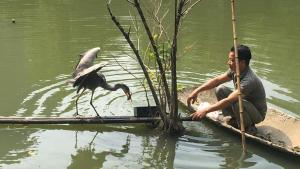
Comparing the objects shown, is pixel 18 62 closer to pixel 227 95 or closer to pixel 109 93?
pixel 109 93

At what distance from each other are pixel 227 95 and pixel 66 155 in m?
2.12

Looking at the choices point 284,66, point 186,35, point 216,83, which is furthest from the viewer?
point 186,35

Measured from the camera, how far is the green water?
618 cm

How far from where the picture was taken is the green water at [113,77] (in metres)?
6.18

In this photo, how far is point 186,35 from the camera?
42.2 ft

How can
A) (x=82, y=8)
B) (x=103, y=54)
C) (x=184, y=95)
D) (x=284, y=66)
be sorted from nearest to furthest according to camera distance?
(x=184, y=95)
(x=284, y=66)
(x=103, y=54)
(x=82, y=8)

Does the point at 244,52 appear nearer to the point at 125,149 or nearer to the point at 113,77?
the point at 125,149

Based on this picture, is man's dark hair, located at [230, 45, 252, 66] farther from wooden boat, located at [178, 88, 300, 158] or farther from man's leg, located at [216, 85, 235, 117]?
wooden boat, located at [178, 88, 300, 158]

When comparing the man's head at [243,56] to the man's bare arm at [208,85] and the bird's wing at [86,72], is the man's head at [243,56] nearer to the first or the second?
the man's bare arm at [208,85]

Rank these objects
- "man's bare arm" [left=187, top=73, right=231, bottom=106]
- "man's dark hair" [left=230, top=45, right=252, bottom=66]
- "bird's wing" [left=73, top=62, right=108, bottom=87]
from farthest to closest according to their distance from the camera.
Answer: "man's bare arm" [left=187, top=73, right=231, bottom=106]
"bird's wing" [left=73, top=62, right=108, bottom=87]
"man's dark hair" [left=230, top=45, right=252, bottom=66]

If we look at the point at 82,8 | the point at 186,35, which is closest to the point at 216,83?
the point at 186,35

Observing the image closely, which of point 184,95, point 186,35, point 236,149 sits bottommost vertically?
point 236,149

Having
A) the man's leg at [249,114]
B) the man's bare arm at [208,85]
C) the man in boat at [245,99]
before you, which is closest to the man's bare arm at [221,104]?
the man in boat at [245,99]

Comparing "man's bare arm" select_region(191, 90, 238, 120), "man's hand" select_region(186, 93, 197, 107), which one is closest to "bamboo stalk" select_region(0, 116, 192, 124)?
"man's bare arm" select_region(191, 90, 238, 120)
